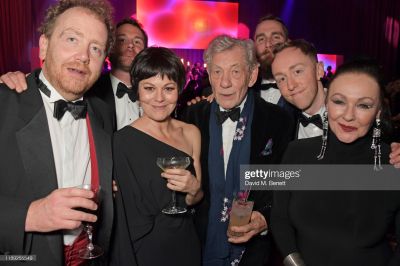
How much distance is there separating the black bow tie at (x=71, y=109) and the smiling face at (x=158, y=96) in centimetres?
47

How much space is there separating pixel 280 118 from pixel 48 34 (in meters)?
1.83

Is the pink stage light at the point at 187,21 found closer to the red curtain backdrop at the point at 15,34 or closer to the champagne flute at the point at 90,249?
the red curtain backdrop at the point at 15,34

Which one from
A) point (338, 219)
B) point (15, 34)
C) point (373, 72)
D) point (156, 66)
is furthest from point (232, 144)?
point (15, 34)

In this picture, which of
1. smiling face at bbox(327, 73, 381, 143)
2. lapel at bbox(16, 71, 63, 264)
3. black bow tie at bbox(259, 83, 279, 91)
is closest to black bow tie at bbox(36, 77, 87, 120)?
lapel at bbox(16, 71, 63, 264)

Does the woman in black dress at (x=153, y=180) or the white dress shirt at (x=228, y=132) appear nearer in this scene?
the woman in black dress at (x=153, y=180)

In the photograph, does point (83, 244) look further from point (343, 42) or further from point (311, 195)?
point (343, 42)

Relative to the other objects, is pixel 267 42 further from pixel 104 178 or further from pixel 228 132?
pixel 104 178

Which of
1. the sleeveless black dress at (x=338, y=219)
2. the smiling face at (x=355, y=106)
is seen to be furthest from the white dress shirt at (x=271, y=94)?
the smiling face at (x=355, y=106)

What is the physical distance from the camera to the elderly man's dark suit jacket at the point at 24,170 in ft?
5.66

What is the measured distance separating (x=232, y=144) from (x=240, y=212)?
26.9 inches

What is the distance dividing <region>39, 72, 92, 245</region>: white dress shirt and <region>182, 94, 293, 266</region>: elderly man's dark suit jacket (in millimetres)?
971

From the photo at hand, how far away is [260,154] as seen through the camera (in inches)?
111

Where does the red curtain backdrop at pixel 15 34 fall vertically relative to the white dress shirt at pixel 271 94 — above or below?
above

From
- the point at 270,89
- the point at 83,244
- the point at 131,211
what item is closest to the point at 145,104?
the point at 131,211
